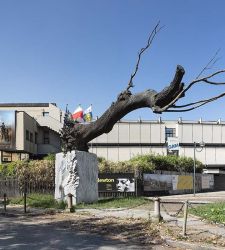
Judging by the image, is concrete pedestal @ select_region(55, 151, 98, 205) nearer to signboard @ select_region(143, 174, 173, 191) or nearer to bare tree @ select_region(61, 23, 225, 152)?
bare tree @ select_region(61, 23, 225, 152)

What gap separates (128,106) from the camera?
772 inches

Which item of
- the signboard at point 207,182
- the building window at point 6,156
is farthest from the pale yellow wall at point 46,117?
the signboard at point 207,182

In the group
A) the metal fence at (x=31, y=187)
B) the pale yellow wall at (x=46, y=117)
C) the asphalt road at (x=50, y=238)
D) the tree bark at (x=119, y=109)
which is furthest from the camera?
the pale yellow wall at (x=46, y=117)

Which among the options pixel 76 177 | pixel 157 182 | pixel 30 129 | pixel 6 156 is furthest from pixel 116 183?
pixel 30 129

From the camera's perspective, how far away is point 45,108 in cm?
7494

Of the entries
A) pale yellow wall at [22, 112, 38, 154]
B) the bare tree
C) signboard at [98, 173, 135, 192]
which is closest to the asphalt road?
the bare tree

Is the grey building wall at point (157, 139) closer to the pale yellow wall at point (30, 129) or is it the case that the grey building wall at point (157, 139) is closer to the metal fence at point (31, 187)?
the pale yellow wall at point (30, 129)

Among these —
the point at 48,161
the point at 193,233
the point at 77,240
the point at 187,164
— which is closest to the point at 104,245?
the point at 77,240

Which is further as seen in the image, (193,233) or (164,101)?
(164,101)

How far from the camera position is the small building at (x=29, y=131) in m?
59.2

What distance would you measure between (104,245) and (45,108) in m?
64.2

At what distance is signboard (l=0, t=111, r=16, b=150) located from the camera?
59125 mm

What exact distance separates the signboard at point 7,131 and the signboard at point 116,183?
2894cm

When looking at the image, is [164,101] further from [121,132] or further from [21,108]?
[21,108]
